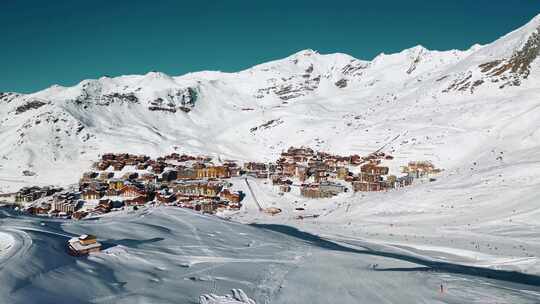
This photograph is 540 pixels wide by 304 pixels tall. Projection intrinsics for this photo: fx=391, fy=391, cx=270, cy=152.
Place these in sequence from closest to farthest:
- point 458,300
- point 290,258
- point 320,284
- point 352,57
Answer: point 458,300, point 320,284, point 290,258, point 352,57

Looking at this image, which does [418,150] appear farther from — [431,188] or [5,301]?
[5,301]

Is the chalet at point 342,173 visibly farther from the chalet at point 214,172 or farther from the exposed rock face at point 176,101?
the exposed rock face at point 176,101

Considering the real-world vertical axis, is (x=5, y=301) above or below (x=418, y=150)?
Answer: below

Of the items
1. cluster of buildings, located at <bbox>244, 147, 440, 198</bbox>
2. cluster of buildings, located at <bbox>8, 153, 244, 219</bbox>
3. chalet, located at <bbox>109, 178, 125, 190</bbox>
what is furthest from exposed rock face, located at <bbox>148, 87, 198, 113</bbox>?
chalet, located at <bbox>109, 178, 125, 190</bbox>

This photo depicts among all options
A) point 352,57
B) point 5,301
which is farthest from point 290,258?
point 352,57

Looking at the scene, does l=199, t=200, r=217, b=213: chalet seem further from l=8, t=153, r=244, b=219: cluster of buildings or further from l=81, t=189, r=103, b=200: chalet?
l=81, t=189, r=103, b=200: chalet

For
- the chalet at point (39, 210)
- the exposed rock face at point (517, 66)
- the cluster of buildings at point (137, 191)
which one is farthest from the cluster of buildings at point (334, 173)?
the exposed rock face at point (517, 66)

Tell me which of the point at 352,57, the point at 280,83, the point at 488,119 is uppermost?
the point at 352,57

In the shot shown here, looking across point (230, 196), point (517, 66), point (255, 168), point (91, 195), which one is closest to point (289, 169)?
point (255, 168)
